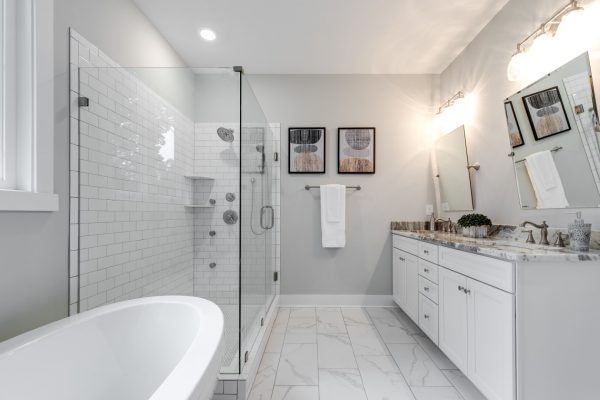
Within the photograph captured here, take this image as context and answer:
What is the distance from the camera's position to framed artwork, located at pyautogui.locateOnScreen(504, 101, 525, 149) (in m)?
1.75

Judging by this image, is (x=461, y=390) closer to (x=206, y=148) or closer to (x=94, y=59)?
(x=206, y=148)

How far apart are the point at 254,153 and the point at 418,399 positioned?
193cm

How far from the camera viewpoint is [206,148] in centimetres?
201

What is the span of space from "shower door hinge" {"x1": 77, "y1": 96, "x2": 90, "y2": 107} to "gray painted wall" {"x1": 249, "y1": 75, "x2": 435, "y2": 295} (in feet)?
5.73

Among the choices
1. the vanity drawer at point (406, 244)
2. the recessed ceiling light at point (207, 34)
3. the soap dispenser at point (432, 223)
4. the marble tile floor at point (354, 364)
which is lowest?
the marble tile floor at point (354, 364)

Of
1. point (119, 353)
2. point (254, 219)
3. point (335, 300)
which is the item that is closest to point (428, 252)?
point (335, 300)

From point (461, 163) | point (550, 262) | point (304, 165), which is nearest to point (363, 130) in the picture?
point (304, 165)

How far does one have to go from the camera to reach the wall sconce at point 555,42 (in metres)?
1.34

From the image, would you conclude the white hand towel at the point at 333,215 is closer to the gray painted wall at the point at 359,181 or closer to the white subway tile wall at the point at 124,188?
the gray painted wall at the point at 359,181

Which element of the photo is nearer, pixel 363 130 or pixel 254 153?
pixel 254 153

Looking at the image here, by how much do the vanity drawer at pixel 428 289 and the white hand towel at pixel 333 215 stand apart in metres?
0.87

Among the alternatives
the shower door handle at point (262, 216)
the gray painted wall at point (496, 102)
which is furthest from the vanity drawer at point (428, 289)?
the shower door handle at point (262, 216)

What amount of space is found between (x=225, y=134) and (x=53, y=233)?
1112 millimetres

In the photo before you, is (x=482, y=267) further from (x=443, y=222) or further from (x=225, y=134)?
(x=225, y=134)
